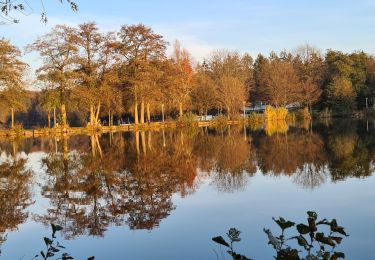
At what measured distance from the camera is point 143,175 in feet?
42.9

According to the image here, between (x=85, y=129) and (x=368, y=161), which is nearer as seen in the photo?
(x=368, y=161)

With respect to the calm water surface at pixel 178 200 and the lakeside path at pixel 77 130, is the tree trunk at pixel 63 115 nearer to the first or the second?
the lakeside path at pixel 77 130

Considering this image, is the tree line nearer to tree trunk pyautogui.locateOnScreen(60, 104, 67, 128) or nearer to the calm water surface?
tree trunk pyautogui.locateOnScreen(60, 104, 67, 128)

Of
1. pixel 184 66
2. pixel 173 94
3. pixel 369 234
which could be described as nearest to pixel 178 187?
pixel 369 234

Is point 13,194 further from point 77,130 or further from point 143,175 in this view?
point 77,130

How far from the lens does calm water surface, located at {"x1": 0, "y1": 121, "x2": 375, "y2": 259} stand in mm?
6648

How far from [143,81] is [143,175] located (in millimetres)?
26563

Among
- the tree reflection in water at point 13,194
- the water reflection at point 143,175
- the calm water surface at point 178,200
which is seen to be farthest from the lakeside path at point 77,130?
the calm water surface at point 178,200

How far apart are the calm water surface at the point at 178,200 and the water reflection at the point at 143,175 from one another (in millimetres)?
31

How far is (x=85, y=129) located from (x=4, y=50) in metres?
9.61

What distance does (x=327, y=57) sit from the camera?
60375 millimetres

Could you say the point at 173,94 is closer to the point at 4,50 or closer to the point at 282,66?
the point at 4,50

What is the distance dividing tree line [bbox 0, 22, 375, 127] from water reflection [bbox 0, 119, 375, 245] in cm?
1729

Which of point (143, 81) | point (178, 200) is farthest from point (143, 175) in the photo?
point (143, 81)
